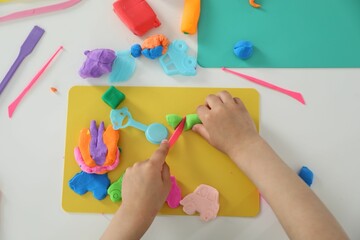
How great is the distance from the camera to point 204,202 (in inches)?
25.7

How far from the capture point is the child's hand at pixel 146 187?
575 mm

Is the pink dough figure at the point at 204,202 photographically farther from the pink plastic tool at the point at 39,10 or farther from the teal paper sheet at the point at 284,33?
the pink plastic tool at the point at 39,10

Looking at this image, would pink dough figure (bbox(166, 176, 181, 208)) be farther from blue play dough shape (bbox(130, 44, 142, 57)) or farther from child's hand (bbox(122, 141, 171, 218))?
blue play dough shape (bbox(130, 44, 142, 57))

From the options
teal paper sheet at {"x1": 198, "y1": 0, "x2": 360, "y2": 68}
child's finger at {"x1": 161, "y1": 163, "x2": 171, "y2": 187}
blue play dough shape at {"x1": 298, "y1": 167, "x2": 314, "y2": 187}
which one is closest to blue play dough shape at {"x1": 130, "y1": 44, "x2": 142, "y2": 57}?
teal paper sheet at {"x1": 198, "y1": 0, "x2": 360, "y2": 68}

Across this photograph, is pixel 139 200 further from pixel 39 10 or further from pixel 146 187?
pixel 39 10

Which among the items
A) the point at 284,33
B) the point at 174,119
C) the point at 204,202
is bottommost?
the point at 204,202

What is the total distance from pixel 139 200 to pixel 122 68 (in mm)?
259

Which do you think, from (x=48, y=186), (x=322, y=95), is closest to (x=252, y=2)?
(x=322, y=95)

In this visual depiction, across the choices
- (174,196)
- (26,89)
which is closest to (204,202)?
(174,196)

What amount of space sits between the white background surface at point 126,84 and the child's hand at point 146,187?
0.31 feet

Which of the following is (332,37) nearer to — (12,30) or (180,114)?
(180,114)

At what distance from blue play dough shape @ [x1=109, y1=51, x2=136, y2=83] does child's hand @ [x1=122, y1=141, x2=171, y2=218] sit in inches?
7.2

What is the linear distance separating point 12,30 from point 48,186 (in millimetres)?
317

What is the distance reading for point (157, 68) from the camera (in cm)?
70
